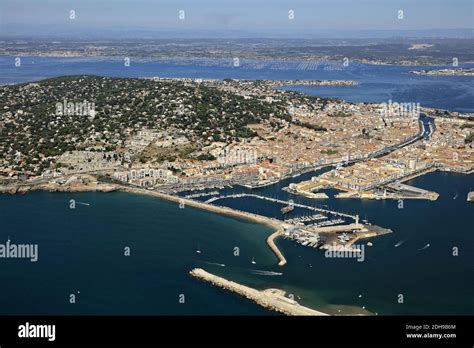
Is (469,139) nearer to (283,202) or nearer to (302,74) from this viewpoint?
(283,202)

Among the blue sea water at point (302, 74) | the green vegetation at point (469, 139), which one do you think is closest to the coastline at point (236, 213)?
the green vegetation at point (469, 139)

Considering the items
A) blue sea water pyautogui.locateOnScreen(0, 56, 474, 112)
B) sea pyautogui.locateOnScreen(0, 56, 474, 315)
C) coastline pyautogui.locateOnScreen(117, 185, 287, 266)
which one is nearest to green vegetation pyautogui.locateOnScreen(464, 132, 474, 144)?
sea pyautogui.locateOnScreen(0, 56, 474, 315)

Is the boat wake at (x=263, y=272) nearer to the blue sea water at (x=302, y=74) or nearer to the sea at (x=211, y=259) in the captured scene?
the sea at (x=211, y=259)

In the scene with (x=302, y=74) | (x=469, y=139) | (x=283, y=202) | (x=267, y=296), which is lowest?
(x=267, y=296)

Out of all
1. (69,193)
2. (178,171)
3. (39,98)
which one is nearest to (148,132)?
(178,171)

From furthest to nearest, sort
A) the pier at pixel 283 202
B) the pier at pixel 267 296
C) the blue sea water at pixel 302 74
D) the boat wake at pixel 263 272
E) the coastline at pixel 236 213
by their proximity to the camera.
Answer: the blue sea water at pixel 302 74 < the pier at pixel 283 202 < the coastline at pixel 236 213 < the boat wake at pixel 263 272 < the pier at pixel 267 296

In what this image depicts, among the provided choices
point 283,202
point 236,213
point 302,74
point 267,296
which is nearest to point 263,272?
point 267,296
